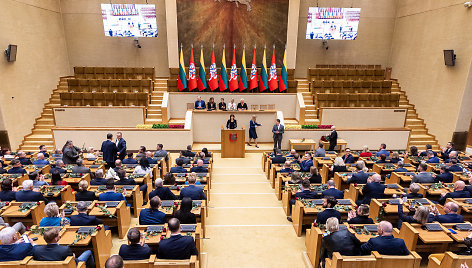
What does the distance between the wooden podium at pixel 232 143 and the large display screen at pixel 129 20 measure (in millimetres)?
8237

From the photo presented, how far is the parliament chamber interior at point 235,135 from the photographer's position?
483 cm

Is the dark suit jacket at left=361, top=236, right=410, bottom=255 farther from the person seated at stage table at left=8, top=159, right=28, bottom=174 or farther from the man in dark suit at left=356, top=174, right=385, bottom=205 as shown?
the person seated at stage table at left=8, top=159, right=28, bottom=174

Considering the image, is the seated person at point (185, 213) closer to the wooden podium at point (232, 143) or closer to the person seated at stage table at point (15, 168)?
the person seated at stage table at point (15, 168)

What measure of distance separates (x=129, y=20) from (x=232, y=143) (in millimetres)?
9412

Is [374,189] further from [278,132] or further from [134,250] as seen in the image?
[278,132]

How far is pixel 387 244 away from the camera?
411cm

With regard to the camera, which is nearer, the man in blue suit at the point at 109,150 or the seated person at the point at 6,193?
the seated person at the point at 6,193

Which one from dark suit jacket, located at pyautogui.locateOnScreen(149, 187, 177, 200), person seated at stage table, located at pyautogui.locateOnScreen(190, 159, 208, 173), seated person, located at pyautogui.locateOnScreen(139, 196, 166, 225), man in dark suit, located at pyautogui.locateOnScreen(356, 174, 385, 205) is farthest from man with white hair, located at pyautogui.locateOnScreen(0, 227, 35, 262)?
man in dark suit, located at pyautogui.locateOnScreen(356, 174, 385, 205)

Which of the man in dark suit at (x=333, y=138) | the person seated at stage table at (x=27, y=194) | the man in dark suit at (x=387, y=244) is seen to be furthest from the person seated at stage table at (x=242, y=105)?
the man in dark suit at (x=387, y=244)

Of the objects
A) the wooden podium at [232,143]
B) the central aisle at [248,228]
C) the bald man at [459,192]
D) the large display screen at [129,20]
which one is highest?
the large display screen at [129,20]

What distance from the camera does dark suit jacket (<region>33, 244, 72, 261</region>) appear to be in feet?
Result: 12.6

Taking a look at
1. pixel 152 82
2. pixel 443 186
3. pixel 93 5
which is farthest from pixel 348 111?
pixel 93 5

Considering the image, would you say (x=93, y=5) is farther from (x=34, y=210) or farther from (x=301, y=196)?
(x=301, y=196)

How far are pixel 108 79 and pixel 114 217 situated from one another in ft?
35.4
